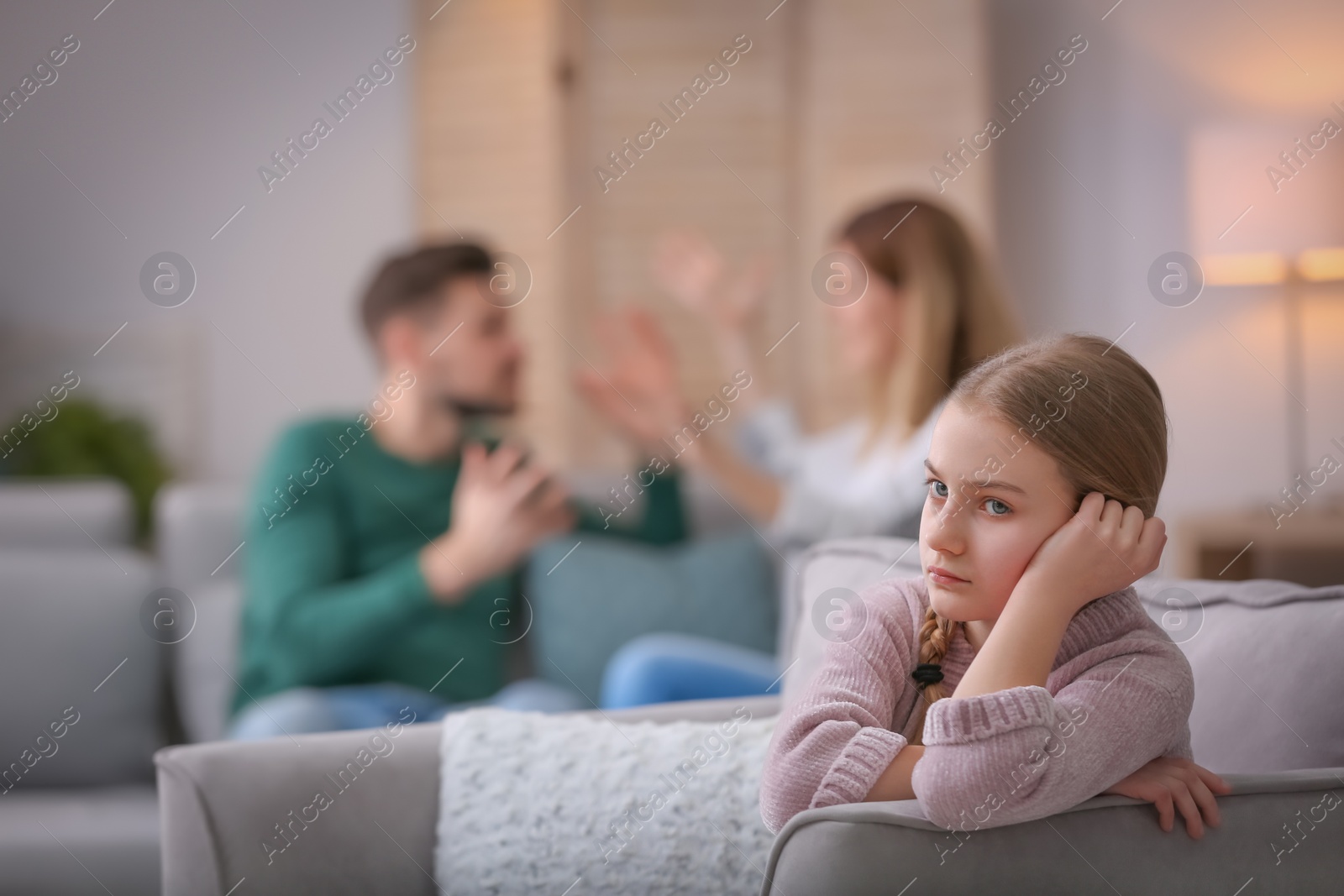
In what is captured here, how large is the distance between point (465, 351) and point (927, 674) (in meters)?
1.22

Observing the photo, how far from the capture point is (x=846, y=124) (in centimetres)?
285

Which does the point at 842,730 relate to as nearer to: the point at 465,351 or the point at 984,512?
the point at 984,512

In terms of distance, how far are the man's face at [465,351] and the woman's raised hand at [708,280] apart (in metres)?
0.54

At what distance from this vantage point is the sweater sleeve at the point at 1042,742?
0.73 metres

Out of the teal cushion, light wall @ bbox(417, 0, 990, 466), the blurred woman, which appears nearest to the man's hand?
the teal cushion

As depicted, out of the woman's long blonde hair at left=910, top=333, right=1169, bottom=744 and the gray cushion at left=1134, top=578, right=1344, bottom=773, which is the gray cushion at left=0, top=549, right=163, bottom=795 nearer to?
the woman's long blonde hair at left=910, top=333, right=1169, bottom=744

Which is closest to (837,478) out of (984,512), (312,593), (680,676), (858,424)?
(858,424)

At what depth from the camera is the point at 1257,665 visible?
893mm

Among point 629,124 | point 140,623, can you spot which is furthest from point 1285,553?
point 140,623

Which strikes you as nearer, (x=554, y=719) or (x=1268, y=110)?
(x=554, y=719)

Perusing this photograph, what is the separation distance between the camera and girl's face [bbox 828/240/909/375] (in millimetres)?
1879

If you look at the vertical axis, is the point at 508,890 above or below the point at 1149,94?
below

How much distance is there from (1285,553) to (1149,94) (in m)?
1.10

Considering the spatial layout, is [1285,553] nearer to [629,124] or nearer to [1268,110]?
[1268,110]
